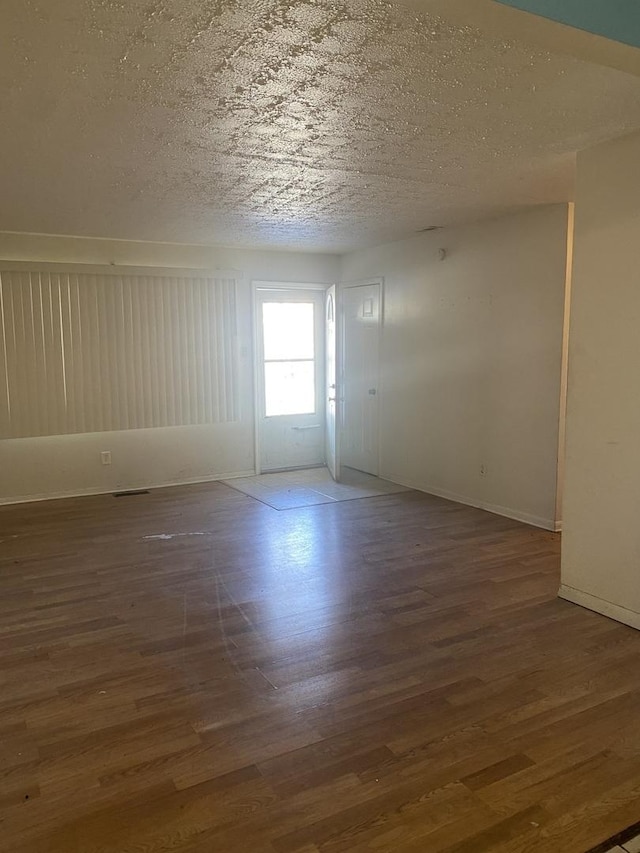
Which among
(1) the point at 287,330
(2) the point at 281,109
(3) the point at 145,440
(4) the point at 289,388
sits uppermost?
(2) the point at 281,109

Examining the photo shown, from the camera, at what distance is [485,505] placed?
5.36m

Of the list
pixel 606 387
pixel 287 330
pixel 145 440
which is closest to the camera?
pixel 606 387

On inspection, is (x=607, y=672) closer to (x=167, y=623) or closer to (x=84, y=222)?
(x=167, y=623)

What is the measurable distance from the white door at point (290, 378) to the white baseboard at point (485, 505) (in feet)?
3.94

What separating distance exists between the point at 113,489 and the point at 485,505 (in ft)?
12.0

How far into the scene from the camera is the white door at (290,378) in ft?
22.8

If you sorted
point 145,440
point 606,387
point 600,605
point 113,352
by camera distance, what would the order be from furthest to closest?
Result: point 145,440
point 113,352
point 600,605
point 606,387

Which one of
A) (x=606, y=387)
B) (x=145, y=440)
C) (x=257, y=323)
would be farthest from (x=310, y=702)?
(x=257, y=323)

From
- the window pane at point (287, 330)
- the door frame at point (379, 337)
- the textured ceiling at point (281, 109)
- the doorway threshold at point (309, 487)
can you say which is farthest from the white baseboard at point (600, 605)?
the window pane at point (287, 330)

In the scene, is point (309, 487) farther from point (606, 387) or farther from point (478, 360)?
point (606, 387)

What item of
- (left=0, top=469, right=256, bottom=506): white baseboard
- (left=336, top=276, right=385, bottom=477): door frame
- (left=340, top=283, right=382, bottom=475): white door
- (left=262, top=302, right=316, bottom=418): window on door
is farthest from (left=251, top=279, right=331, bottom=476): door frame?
(left=336, top=276, right=385, bottom=477): door frame

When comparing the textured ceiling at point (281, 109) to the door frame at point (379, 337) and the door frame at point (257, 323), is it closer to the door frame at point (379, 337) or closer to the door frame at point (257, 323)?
the door frame at point (379, 337)

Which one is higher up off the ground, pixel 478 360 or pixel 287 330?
pixel 287 330

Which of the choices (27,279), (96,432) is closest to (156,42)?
(27,279)
